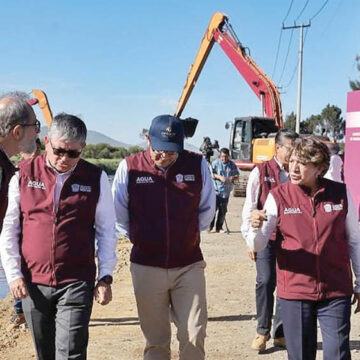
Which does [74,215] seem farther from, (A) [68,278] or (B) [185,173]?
(B) [185,173]

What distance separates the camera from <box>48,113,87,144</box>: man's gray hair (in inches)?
155

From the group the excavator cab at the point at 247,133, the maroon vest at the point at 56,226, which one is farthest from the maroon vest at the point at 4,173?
the excavator cab at the point at 247,133

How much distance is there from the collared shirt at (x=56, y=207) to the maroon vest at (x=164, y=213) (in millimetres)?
350

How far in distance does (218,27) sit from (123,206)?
2373cm

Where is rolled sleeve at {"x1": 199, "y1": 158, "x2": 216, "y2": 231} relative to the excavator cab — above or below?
below

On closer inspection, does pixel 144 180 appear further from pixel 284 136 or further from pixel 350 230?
pixel 284 136

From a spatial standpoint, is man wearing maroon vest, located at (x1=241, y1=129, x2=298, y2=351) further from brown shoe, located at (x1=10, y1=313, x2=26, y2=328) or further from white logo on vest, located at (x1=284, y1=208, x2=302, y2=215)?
brown shoe, located at (x1=10, y1=313, x2=26, y2=328)

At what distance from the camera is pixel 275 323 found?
614 cm

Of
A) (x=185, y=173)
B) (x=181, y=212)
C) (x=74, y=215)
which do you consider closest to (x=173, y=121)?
(x=185, y=173)

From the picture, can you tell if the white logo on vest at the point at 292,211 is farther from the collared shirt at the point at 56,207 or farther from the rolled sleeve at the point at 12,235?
the rolled sleeve at the point at 12,235

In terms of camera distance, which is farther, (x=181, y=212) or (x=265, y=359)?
(x=265, y=359)

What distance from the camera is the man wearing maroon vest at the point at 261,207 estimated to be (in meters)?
5.73

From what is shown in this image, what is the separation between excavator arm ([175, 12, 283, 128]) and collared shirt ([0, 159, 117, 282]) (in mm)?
23001

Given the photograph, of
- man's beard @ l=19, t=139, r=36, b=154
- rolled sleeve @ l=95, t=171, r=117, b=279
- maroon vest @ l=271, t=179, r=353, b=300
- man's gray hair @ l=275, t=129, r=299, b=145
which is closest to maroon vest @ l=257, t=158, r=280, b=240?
man's gray hair @ l=275, t=129, r=299, b=145
